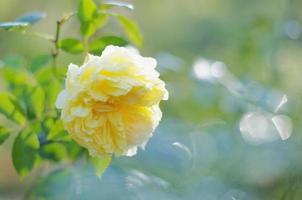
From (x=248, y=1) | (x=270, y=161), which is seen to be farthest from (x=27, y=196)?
(x=248, y=1)

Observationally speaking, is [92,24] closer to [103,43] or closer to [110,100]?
[103,43]

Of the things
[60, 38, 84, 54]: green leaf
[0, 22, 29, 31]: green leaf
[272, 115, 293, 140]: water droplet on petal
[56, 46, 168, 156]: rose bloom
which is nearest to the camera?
[56, 46, 168, 156]: rose bloom

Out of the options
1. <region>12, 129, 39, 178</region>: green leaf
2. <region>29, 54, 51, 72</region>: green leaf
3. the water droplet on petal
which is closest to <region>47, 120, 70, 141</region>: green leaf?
<region>12, 129, 39, 178</region>: green leaf

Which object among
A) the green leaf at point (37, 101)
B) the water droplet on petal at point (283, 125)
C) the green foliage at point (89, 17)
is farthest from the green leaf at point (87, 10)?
the water droplet on petal at point (283, 125)

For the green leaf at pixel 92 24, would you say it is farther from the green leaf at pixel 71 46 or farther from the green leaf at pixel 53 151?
the green leaf at pixel 53 151

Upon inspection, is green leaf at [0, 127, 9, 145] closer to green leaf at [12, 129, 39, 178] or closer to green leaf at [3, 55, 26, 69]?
green leaf at [12, 129, 39, 178]
